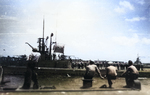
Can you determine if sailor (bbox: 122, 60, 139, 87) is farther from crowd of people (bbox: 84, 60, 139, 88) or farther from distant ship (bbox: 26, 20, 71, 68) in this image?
distant ship (bbox: 26, 20, 71, 68)

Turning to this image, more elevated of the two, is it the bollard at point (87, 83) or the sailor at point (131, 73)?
the sailor at point (131, 73)

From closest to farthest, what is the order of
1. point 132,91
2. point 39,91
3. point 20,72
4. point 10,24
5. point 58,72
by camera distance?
point 39,91, point 132,91, point 10,24, point 20,72, point 58,72

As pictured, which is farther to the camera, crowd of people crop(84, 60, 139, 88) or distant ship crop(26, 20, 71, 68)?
distant ship crop(26, 20, 71, 68)

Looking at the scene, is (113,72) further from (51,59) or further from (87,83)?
(51,59)

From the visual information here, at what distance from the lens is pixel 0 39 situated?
435cm

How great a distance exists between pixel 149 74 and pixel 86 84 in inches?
336

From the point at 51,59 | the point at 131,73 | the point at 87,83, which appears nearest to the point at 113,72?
the point at 131,73

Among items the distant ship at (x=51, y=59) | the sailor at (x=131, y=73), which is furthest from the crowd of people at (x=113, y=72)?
the distant ship at (x=51, y=59)

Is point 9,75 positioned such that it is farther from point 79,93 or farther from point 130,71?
point 130,71

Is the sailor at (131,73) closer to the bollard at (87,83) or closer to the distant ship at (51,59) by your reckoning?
the bollard at (87,83)

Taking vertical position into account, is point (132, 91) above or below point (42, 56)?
below

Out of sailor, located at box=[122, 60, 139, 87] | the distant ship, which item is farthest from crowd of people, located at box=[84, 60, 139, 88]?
the distant ship

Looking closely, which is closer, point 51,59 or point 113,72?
point 113,72

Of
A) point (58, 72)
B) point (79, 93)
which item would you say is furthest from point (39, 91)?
point (58, 72)
